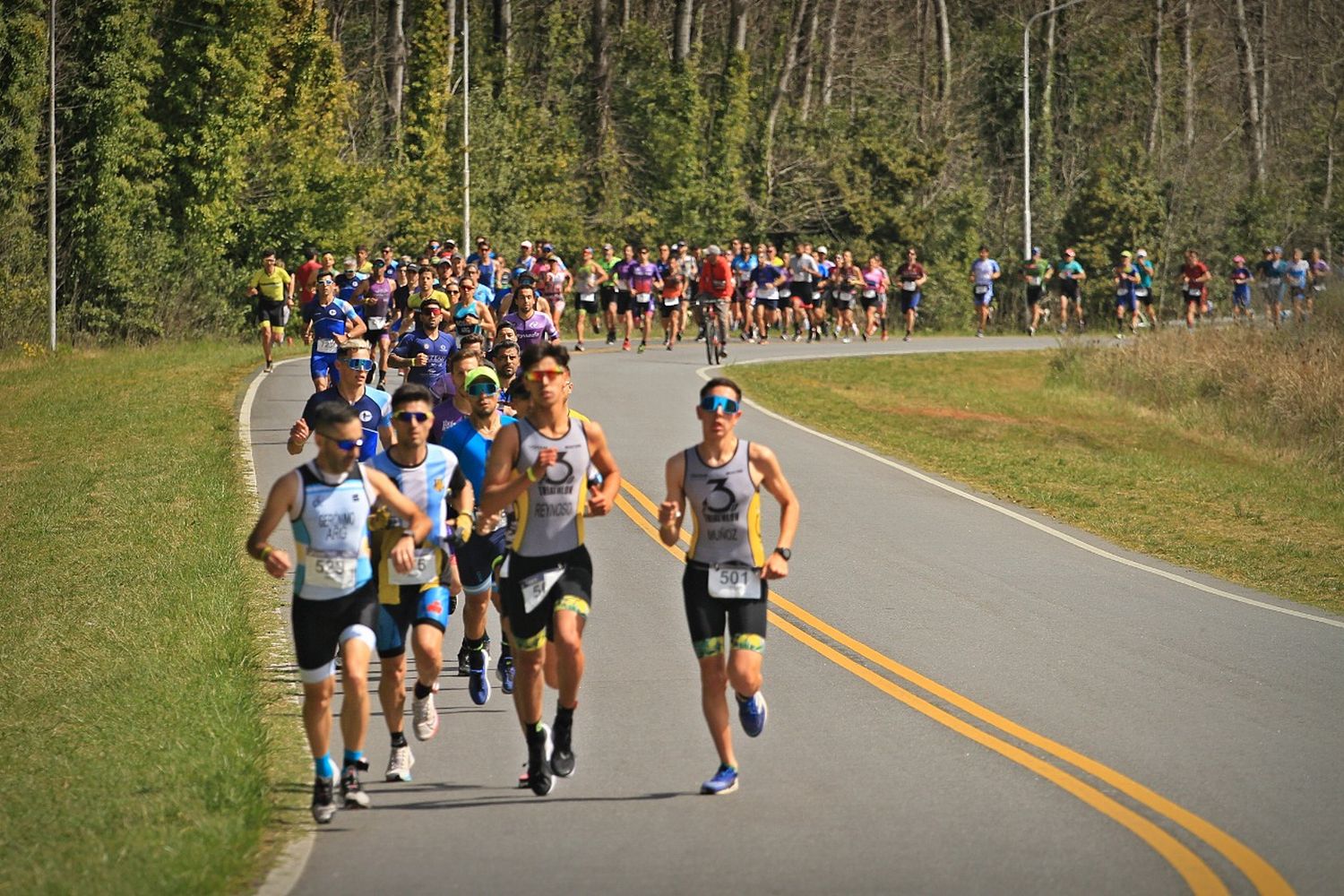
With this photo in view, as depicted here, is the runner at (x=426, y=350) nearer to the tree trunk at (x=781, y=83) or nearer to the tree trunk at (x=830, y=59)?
the tree trunk at (x=781, y=83)

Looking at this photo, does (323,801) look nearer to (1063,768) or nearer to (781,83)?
(1063,768)

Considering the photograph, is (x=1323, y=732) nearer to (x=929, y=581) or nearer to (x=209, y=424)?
(x=929, y=581)

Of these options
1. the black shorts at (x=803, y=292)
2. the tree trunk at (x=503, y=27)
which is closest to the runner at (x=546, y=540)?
the black shorts at (x=803, y=292)

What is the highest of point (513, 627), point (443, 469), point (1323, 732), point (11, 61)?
point (11, 61)

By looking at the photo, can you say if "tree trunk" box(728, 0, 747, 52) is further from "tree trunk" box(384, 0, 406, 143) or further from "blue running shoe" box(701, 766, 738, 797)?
"blue running shoe" box(701, 766, 738, 797)

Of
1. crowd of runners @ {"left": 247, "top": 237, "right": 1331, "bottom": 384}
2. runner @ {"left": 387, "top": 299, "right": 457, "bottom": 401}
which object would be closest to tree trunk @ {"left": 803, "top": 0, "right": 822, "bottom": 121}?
crowd of runners @ {"left": 247, "top": 237, "right": 1331, "bottom": 384}

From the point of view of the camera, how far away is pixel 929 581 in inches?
590

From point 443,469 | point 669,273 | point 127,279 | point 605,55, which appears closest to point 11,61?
point 127,279

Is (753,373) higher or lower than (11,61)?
lower

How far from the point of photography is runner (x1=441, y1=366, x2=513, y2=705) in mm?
10406

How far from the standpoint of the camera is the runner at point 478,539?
1041cm

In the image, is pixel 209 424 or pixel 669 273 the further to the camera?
pixel 669 273

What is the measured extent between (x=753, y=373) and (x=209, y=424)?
10709mm

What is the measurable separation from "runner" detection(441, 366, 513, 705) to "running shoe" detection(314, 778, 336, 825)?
242 cm
